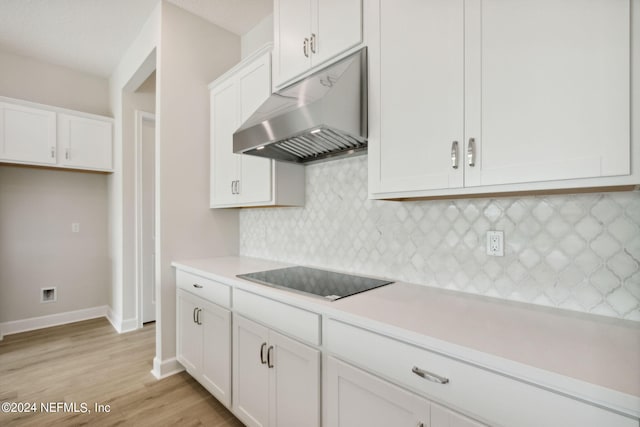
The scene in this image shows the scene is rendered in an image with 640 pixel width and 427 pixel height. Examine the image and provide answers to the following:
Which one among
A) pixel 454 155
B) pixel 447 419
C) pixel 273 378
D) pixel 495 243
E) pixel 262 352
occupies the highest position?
pixel 454 155

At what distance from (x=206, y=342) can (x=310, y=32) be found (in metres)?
2.02

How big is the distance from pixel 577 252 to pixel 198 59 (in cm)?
287

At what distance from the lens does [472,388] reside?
0.82 m

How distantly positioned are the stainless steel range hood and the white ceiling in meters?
1.26

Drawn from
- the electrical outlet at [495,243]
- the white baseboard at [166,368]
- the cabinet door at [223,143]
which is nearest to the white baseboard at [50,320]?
the white baseboard at [166,368]

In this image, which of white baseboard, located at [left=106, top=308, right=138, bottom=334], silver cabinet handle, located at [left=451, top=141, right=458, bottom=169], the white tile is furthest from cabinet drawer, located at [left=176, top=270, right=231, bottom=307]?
the white tile

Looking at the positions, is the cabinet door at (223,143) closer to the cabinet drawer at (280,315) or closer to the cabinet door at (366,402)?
the cabinet drawer at (280,315)

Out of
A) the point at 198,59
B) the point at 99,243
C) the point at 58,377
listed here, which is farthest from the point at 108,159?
the point at 58,377

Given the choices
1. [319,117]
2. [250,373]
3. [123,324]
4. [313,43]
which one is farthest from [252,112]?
[123,324]

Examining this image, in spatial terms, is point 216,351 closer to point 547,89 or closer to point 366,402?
point 366,402

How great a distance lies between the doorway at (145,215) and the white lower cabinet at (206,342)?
141 cm

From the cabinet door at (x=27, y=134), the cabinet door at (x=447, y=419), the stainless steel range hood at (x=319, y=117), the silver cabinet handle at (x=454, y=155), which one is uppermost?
the cabinet door at (x=27, y=134)

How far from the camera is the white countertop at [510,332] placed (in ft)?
2.28

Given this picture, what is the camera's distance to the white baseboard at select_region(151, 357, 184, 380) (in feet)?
7.68
